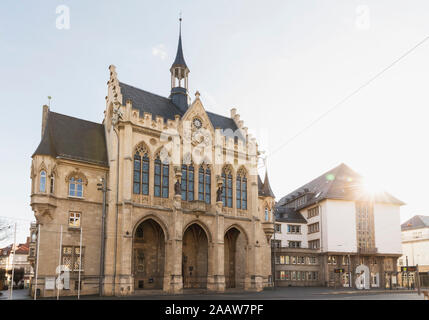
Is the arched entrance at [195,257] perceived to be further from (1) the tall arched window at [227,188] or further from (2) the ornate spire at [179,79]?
(2) the ornate spire at [179,79]

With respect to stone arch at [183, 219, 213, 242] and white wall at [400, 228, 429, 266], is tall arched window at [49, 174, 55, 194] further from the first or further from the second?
white wall at [400, 228, 429, 266]

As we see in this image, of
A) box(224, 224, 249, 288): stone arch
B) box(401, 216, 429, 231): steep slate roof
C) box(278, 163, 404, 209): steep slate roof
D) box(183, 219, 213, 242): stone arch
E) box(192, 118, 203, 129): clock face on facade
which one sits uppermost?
box(192, 118, 203, 129): clock face on facade

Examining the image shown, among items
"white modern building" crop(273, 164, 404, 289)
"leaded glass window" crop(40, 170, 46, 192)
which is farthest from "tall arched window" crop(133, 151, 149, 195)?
"white modern building" crop(273, 164, 404, 289)

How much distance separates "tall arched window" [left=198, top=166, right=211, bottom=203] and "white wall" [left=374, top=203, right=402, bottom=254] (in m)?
35.0

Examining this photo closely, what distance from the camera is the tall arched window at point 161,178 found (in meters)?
40.7

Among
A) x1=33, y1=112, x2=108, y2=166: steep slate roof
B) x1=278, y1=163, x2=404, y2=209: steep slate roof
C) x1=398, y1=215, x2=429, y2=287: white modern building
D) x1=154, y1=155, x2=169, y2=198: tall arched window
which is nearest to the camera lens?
x1=33, y1=112, x2=108, y2=166: steep slate roof

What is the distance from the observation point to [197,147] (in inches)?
1758

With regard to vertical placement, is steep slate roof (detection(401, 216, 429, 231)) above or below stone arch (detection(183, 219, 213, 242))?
above

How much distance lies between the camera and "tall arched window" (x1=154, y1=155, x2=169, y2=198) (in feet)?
133

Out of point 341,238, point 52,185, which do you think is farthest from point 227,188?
point 341,238

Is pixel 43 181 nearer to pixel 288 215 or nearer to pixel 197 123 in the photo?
pixel 197 123

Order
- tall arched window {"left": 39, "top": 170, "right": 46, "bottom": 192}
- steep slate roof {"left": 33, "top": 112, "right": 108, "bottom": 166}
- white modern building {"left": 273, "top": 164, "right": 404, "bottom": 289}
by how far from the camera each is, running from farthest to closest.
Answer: white modern building {"left": 273, "top": 164, "right": 404, "bottom": 289} < steep slate roof {"left": 33, "top": 112, "right": 108, "bottom": 166} < tall arched window {"left": 39, "top": 170, "right": 46, "bottom": 192}

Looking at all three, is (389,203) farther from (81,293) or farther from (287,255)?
(81,293)

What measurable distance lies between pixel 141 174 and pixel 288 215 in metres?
37.7
